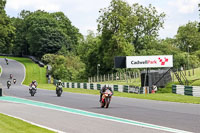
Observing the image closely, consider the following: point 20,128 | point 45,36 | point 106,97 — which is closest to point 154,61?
point 106,97

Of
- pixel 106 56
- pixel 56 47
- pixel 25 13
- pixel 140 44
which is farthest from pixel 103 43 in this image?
pixel 25 13

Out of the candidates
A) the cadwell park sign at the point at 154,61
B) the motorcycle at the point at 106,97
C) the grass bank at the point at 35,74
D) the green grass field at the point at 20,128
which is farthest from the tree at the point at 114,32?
the green grass field at the point at 20,128

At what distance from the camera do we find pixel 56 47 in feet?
350

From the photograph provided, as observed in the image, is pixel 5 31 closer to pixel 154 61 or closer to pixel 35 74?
pixel 35 74

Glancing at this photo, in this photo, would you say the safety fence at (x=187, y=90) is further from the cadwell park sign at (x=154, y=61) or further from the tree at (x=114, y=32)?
the tree at (x=114, y=32)

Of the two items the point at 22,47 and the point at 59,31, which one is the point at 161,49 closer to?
the point at 59,31

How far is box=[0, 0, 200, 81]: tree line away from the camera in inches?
2859

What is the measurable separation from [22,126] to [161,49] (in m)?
83.2

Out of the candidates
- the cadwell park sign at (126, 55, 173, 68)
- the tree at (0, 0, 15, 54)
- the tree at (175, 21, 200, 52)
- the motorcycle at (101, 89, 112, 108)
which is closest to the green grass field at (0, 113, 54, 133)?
the motorcycle at (101, 89, 112, 108)

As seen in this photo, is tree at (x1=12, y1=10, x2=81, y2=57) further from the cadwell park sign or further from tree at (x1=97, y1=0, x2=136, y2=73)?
the cadwell park sign

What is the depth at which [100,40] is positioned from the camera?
80750 millimetres

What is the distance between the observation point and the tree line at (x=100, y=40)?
72.6m

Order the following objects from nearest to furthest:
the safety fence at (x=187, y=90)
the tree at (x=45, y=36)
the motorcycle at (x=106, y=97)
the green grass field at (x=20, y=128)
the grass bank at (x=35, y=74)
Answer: the green grass field at (x=20, y=128) → the motorcycle at (x=106, y=97) → the safety fence at (x=187, y=90) → the grass bank at (x=35, y=74) → the tree at (x=45, y=36)

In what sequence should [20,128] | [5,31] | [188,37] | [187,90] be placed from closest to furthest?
[20,128] < [187,90] < [5,31] < [188,37]
